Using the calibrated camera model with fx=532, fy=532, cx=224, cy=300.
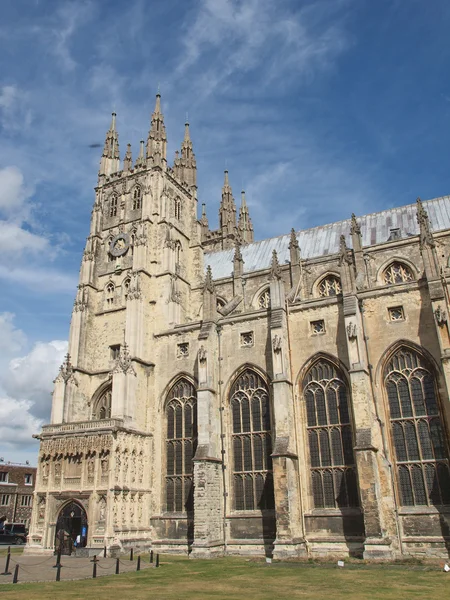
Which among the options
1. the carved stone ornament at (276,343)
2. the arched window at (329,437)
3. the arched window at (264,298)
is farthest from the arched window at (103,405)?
the arched window at (329,437)

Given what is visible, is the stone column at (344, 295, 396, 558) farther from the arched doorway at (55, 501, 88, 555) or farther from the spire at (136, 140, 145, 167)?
the spire at (136, 140, 145, 167)

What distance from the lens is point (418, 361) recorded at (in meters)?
28.1

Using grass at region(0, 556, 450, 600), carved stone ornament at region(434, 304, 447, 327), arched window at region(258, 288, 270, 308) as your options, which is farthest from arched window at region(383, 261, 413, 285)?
grass at region(0, 556, 450, 600)

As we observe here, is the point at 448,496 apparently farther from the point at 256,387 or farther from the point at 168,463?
the point at 168,463

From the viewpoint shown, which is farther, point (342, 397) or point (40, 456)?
point (40, 456)

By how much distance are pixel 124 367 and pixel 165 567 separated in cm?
1353

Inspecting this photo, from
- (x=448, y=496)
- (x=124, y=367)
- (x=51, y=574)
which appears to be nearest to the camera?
(x=51, y=574)

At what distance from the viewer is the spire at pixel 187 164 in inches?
1932

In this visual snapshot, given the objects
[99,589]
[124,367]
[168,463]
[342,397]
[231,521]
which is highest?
[124,367]

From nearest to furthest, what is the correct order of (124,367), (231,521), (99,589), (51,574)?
(99,589) → (51,574) → (231,521) → (124,367)

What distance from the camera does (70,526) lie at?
32656 millimetres

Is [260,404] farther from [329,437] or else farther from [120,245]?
[120,245]

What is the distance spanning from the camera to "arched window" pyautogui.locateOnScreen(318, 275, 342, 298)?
37.9m

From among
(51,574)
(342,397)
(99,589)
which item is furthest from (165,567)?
(342,397)
